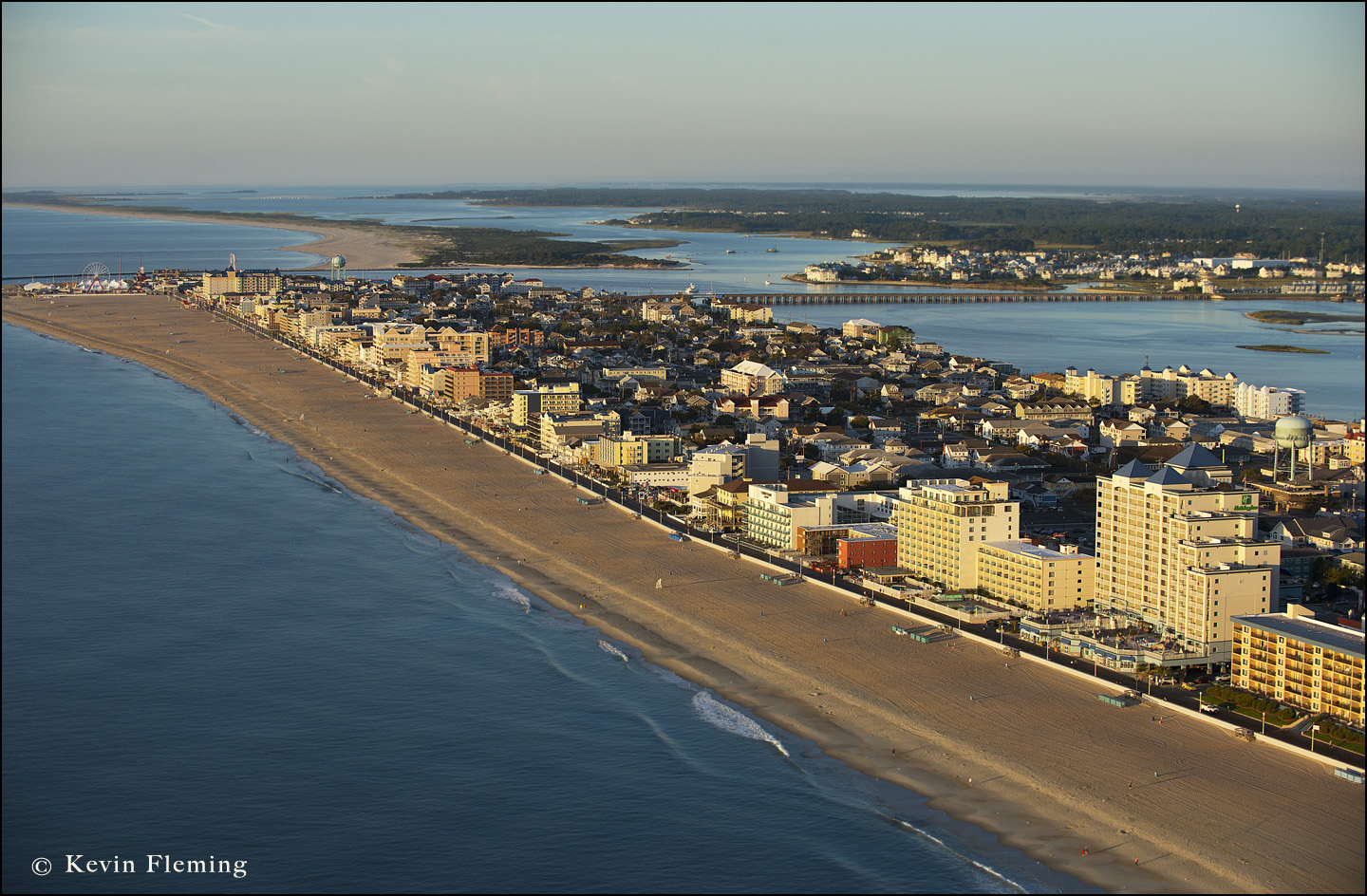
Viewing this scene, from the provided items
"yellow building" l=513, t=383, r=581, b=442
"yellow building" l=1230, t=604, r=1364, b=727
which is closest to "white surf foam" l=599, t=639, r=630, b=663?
"yellow building" l=1230, t=604, r=1364, b=727

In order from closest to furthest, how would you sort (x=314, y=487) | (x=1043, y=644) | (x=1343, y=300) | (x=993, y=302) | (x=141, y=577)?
(x=1043, y=644) < (x=141, y=577) < (x=314, y=487) < (x=1343, y=300) < (x=993, y=302)

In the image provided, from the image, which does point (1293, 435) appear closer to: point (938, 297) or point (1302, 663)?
point (1302, 663)

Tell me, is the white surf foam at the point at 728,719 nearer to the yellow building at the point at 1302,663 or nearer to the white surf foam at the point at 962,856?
the white surf foam at the point at 962,856

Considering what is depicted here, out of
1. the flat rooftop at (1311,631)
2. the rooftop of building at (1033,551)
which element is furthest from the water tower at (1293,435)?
the flat rooftop at (1311,631)

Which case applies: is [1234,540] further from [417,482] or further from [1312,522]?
[417,482]

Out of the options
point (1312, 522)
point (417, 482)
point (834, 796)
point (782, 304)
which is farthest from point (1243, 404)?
point (782, 304)

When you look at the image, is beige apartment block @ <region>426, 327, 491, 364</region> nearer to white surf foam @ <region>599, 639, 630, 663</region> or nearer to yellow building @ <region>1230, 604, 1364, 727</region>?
white surf foam @ <region>599, 639, 630, 663</region>
